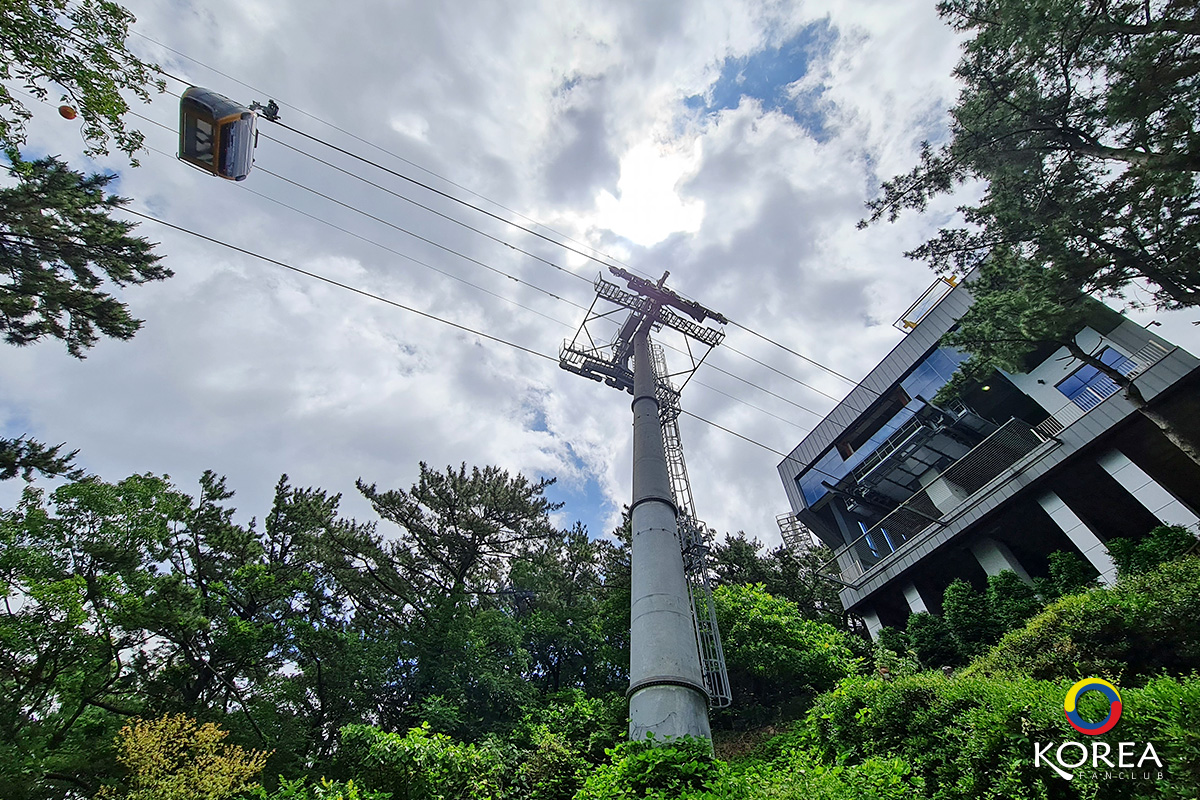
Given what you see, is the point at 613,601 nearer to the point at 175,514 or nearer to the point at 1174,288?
the point at 175,514

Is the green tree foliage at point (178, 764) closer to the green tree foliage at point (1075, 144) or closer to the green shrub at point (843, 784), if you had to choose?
the green shrub at point (843, 784)

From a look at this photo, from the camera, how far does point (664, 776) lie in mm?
6777

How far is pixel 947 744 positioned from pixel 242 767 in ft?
57.2

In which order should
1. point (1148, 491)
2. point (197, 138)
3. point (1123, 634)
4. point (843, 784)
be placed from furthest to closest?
point (1148, 491)
point (1123, 634)
point (197, 138)
point (843, 784)

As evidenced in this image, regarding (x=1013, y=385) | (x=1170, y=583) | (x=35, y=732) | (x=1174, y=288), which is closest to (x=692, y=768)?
(x=1170, y=583)

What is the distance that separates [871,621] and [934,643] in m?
6.77

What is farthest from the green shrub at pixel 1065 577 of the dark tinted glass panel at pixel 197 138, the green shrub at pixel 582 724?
the dark tinted glass panel at pixel 197 138

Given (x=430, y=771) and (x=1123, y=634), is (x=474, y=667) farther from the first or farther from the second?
(x=1123, y=634)

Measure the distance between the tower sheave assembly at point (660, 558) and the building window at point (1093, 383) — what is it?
1463 centimetres

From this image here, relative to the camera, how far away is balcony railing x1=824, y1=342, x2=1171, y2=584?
66.8ft

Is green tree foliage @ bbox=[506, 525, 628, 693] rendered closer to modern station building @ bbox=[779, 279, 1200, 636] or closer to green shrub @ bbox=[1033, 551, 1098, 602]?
modern station building @ bbox=[779, 279, 1200, 636]

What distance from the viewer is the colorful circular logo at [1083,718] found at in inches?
249

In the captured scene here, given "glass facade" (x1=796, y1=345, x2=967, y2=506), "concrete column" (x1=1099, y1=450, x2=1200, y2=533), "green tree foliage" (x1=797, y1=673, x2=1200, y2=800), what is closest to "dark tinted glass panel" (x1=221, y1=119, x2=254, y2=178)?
→ "green tree foliage" (x1=797, y1=673, x2=1200, y2=800)

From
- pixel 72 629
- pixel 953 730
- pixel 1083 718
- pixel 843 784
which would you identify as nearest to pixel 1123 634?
pixel 953 730
